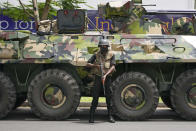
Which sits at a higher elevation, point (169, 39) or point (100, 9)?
point (100, 9)

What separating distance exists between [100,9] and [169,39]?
6.52 feet

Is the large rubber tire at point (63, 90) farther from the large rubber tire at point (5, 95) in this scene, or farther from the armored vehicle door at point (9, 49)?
the armored vehicle door at point (9, 49)

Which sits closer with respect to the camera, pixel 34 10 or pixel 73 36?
pixel 73 36

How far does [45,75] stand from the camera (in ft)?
32.0

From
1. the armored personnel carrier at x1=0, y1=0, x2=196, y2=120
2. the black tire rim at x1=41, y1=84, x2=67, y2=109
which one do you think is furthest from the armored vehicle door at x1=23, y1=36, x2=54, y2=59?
the black tire rim at x1=41, y1=84, x2=67, y2=109

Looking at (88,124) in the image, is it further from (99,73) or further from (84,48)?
(84,48)

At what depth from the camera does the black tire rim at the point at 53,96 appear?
9.71 metres

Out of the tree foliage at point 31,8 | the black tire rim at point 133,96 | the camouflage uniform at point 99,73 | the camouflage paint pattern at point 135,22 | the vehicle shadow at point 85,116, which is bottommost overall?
the vehicle shadow at point 85,116

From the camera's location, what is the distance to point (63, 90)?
970cm

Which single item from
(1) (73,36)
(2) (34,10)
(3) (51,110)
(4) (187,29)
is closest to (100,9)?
(1) (73,36)

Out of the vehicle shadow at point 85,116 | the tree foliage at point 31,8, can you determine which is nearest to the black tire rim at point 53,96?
the vehicle shadow at point 85,116

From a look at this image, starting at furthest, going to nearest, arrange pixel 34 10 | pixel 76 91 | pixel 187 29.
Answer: pixel 34 10
pixel 187 29
pixel 76 91

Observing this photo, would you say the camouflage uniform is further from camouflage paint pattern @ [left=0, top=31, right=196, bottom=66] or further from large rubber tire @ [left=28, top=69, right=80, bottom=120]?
large rubber tire @ [left=28, top=69, right=80, bottom=120]

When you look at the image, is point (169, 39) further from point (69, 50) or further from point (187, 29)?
point (69, 50)
